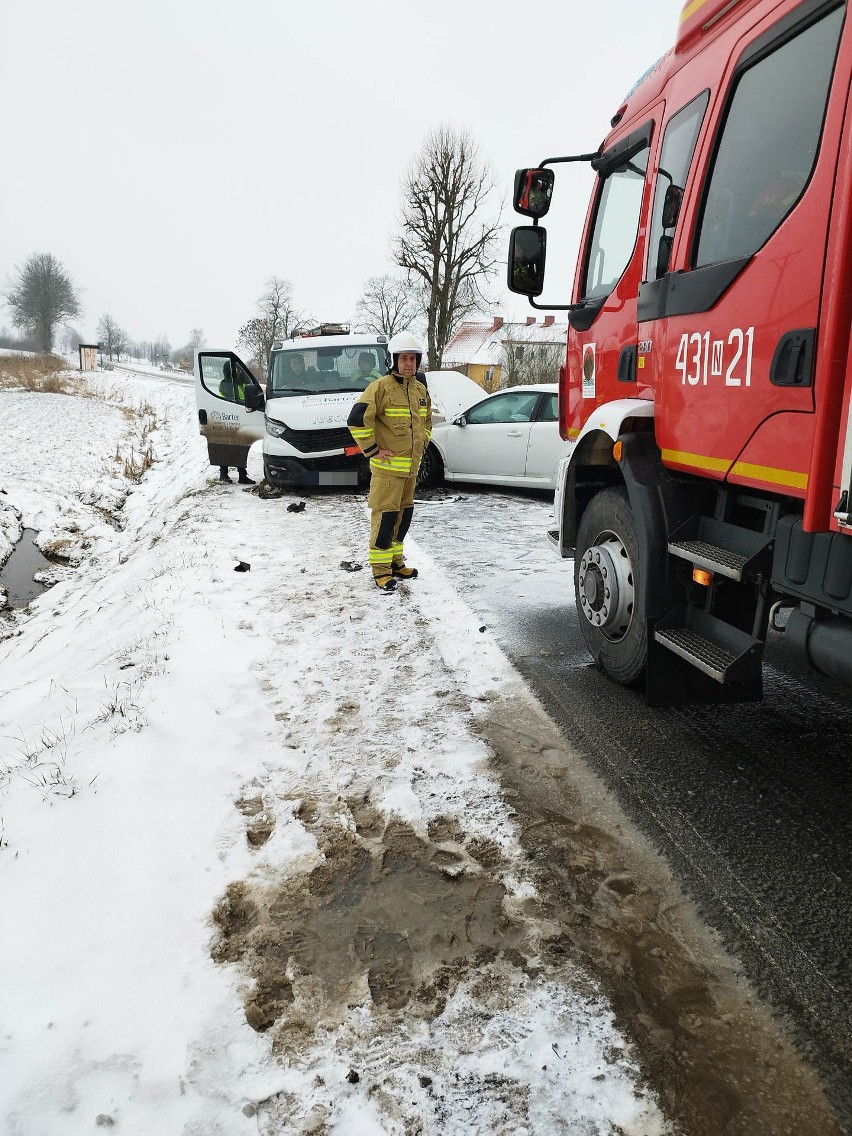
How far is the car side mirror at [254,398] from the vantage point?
10414 millimetres

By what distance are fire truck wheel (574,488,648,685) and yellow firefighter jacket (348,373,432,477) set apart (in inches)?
83.7

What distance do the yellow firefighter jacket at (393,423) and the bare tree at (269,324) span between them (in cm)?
3779

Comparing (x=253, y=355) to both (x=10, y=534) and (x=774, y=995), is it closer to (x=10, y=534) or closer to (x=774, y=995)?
(x=10, y=534)

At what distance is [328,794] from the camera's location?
2.97 meters

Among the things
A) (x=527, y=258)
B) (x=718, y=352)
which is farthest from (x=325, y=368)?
(x=718, y=352)

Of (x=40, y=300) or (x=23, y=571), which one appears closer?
(x=23, y=571)

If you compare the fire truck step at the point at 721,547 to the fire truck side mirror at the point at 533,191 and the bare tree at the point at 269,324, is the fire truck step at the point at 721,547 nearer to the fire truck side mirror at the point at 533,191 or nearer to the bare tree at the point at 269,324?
the fire truck side mirror at the point at 533,191

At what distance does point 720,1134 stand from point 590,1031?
0.36 metres

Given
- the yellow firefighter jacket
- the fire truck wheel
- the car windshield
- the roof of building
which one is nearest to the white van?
the car windshield

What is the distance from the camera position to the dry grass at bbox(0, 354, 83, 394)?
3725 cm

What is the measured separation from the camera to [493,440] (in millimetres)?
10031

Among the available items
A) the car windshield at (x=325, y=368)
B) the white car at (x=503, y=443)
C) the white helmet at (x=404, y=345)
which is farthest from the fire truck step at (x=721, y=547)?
the car windshield at (x=325, y=368)

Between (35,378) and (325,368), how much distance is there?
3882 cm

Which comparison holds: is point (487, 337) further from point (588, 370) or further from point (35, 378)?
point (588, 370)
